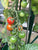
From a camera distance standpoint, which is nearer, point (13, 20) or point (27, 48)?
point (13, 20)

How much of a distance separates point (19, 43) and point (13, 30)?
8 centimetres

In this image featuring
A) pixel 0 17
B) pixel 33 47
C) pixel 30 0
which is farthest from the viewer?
pixel 0 17

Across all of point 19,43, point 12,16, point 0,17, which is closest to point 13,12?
point 12,16

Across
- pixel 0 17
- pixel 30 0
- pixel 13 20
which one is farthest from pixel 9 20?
pixel 0 17

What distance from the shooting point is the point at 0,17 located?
1.13 meters

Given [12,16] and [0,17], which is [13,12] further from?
[0,17]

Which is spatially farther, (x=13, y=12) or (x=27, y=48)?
(x=27, y=48)

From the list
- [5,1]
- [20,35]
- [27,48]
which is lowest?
[27,48]

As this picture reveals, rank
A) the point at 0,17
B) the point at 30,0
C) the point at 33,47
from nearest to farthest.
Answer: the point at 30,0 < the point at 33,47 < the point at 0,17

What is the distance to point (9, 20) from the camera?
49cm

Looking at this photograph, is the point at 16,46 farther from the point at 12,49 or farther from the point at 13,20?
the point at 13,20

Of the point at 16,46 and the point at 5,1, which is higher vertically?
the point at 5,1

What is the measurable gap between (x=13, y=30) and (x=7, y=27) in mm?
42

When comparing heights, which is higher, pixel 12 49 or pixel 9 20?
pixel 9 20
